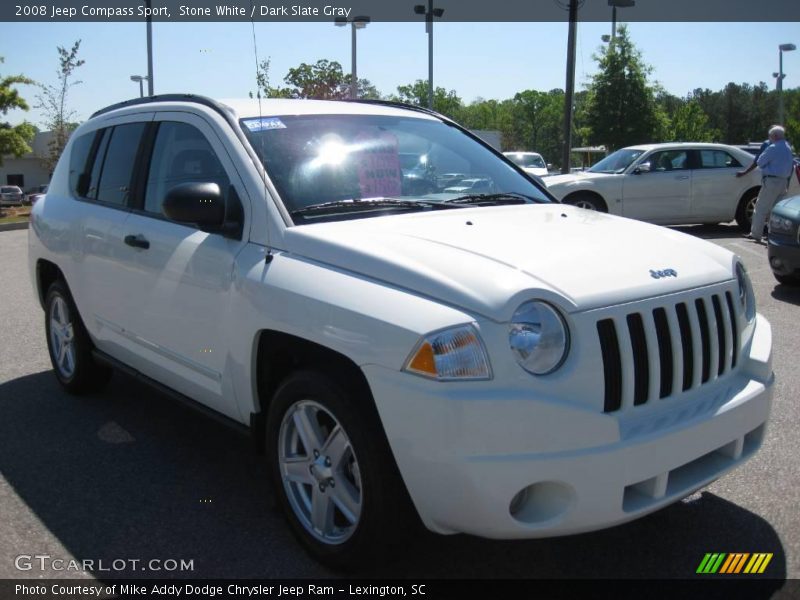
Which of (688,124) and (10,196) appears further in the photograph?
(688,124)

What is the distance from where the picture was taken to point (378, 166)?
3867 millimetres

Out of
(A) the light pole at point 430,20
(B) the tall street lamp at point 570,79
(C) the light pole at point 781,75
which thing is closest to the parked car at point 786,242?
(B) the tall street lamp at point 570,79

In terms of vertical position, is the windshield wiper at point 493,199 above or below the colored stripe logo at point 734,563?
above

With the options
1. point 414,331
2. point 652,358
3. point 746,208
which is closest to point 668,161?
point 746,208

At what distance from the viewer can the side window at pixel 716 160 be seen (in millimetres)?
14391

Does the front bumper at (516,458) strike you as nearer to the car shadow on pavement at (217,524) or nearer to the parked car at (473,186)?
the car shadow on pavement at (217,524)

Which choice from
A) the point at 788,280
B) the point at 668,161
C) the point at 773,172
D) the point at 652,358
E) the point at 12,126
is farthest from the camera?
the point at 12,126

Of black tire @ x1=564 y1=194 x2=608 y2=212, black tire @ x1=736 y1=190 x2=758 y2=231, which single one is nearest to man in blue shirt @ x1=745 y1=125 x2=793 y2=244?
black tire @ x1=736 y1=190 x2=758 y2=231

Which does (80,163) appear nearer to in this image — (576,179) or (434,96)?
(576,179)

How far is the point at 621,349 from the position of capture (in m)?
2.71

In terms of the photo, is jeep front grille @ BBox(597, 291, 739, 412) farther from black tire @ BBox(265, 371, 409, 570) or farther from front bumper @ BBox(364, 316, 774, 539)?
black tire @ BBox(265, 371, 409, 570)

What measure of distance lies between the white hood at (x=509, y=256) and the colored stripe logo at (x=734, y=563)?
3.51ft

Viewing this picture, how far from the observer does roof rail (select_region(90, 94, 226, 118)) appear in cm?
396

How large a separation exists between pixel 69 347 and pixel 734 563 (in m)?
4.17
